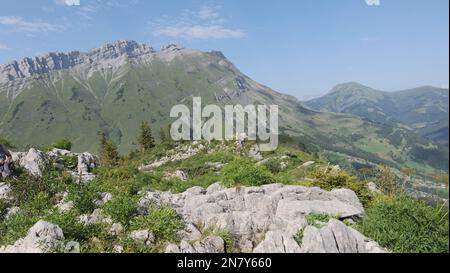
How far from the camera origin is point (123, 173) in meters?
45.5

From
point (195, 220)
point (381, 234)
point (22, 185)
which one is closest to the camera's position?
point (381, 234)

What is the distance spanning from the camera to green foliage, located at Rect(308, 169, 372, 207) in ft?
91.4

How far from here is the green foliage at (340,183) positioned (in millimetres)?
27859

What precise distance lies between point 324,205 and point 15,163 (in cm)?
3130

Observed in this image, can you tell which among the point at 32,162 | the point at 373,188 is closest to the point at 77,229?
the point at 32,162

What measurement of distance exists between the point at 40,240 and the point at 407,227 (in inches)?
654

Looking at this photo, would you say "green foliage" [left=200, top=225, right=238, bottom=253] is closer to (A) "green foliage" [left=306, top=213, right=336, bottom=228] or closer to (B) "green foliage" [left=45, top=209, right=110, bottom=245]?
(A) "green foliage" [left=306, top=213, right=336, bottom=228]

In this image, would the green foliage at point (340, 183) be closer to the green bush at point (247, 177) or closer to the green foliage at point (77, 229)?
the green bush at point (247, 177)

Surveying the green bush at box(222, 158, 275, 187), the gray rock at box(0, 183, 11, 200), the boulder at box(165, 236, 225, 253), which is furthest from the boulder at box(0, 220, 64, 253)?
the green bush at box(222, 158, 275, 187)

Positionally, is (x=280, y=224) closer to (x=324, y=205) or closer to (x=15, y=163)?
(x=324, y=205)
